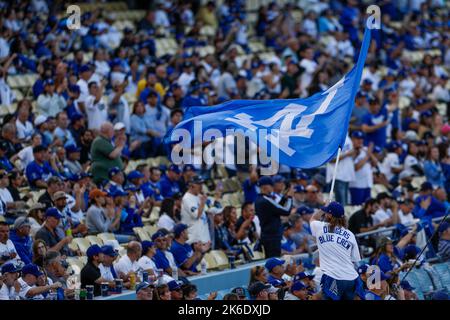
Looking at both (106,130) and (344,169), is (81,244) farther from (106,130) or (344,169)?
(344,169)

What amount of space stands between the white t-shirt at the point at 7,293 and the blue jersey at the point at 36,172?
4.22 metres

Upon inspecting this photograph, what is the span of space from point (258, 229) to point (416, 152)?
5.92 meters

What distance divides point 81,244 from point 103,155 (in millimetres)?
→ 2576

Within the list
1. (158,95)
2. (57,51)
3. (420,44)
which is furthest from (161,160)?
(420,44)

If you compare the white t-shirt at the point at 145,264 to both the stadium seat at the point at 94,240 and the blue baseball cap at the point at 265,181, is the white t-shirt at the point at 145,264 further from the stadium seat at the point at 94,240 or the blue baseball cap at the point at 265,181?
the blue baseball cap at the point at 265,181

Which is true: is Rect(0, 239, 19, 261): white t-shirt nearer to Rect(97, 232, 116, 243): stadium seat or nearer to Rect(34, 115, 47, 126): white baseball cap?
Rect(97, 232, 116, 243): stadium seat

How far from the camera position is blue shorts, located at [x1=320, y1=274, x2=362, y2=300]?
613 inches

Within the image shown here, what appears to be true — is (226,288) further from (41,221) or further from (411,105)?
(411,105)

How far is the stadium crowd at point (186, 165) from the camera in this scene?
1705cm

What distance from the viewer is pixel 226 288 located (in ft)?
59.5

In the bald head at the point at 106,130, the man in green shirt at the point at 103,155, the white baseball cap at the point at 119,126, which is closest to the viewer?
the man in green shirt at the point at 103,155

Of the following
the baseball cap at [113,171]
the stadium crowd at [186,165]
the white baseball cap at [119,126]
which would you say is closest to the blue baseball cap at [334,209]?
the stadium crowd at [186,165]

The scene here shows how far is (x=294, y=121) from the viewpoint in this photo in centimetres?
1639
